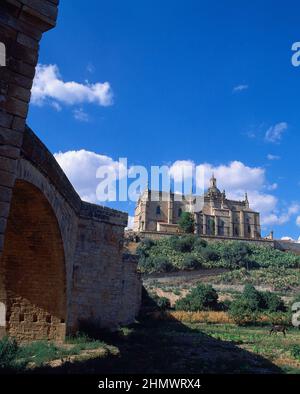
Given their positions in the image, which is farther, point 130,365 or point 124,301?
point 124,301

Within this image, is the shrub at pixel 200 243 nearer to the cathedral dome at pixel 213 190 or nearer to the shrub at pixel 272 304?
the shrub at pixel 272 304

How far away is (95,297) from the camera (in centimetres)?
1293

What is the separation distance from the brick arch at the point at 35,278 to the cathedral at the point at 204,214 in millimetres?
61749

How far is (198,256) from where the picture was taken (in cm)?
4916

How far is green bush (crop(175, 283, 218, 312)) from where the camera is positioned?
2948 cm

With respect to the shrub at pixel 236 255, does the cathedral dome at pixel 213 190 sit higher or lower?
higher

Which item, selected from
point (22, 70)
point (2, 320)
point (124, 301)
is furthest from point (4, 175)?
point (124, 301)

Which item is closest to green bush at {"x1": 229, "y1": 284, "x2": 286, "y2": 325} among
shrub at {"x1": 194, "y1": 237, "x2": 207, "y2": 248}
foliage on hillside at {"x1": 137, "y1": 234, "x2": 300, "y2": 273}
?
foliage on hillside at {"x1": 137, "y1": 234, "x2": 300, "y2": 273}

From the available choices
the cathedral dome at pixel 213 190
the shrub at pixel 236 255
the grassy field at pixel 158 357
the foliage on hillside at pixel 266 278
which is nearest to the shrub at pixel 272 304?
the foliage on hillside at pixel 266 278

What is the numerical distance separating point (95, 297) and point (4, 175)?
28.0 feet

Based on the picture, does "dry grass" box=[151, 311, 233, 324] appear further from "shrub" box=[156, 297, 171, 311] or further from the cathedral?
the cathedral

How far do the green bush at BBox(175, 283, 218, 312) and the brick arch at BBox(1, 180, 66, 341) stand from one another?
65.3 ft

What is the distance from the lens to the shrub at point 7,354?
7355mm

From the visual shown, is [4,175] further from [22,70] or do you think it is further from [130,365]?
[130,365]
